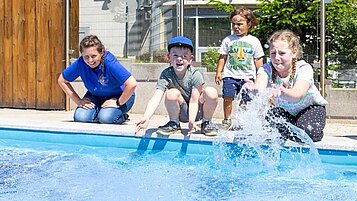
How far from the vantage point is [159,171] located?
11.7ft

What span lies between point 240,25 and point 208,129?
5.09 feet

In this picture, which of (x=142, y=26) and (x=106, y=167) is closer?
(x=106, y=167)

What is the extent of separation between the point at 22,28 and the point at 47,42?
1.57 feet

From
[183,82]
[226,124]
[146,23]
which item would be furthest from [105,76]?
[146,23]

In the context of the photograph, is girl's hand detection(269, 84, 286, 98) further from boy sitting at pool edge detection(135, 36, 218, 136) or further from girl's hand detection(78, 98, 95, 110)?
girl's hand detection(78, 98, 95, 110)

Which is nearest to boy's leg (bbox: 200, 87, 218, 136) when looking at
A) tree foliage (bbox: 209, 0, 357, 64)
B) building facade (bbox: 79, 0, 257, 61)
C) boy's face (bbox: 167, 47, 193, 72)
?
boy's face (bbox: 167, 47, 193, 72)

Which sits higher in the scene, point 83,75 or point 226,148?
point 83,75

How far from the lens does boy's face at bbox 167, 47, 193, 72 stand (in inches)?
160

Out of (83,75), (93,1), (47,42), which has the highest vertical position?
(93,1)

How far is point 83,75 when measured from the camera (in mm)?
4992

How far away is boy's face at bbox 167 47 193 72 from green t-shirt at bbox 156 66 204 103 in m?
0.10

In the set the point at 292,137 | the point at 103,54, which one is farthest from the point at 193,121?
the point at 103,54

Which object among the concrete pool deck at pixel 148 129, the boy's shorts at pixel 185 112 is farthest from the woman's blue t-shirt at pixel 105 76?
the boy's shorts at pixel 185 112

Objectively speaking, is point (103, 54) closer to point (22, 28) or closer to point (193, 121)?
point (193, 121)
